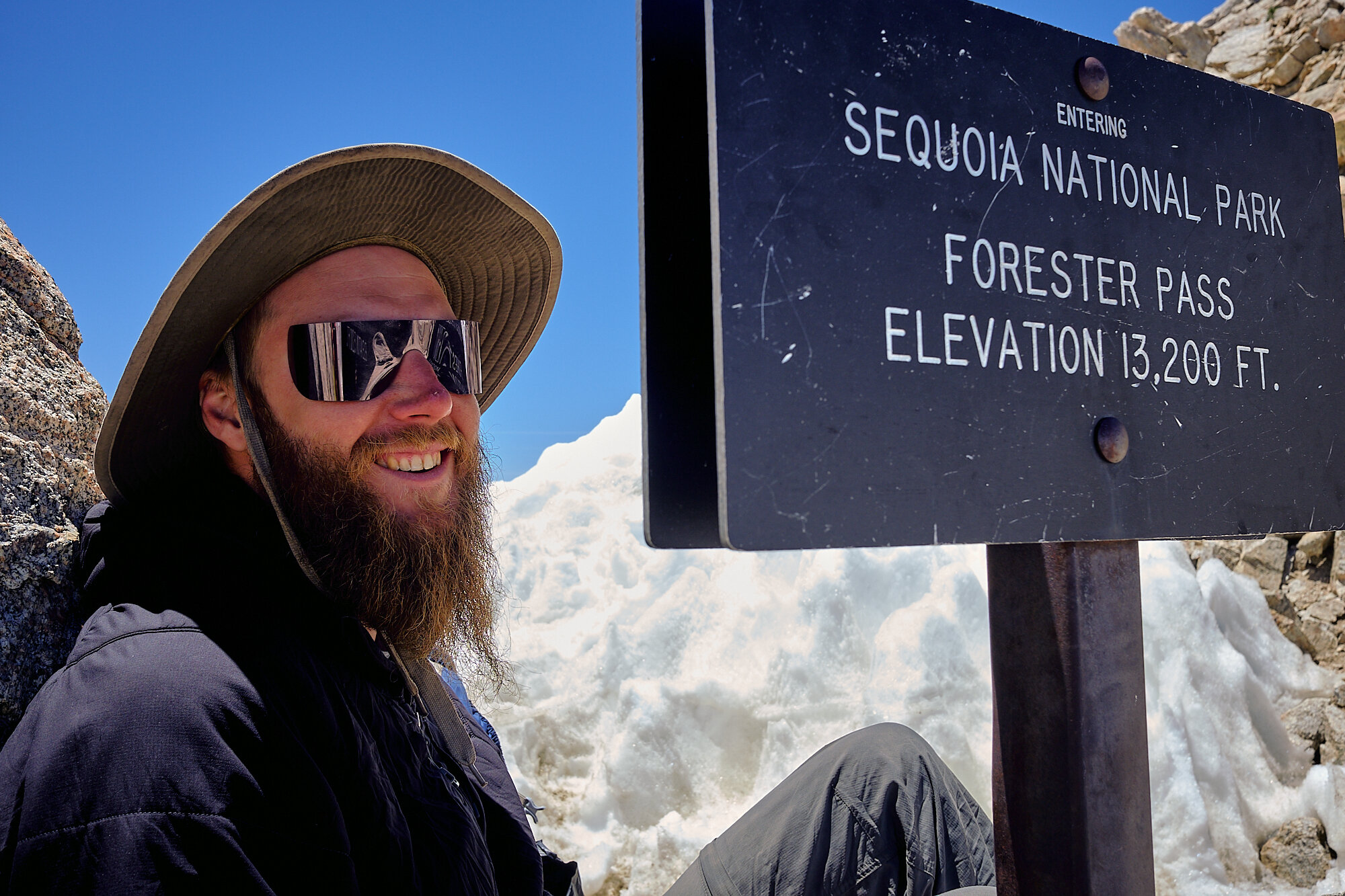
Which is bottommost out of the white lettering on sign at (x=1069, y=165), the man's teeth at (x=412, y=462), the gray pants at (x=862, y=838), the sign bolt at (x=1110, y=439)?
the gray pants at (x=862, y=838)

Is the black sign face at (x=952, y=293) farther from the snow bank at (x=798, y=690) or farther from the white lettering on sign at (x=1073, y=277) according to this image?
the snow bank at (x=798, y=690)

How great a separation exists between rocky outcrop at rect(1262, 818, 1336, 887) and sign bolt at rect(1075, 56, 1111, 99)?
3550mm

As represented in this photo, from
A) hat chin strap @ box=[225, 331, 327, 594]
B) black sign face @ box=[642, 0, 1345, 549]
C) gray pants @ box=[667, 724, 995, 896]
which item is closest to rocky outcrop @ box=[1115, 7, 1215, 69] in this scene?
black sign face @ box=[642, 0, 1345, 549]

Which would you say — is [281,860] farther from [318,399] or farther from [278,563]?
[318,399]

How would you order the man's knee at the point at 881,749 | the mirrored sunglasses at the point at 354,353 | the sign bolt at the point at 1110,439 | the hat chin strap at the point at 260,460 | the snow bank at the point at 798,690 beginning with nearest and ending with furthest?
the sign bolt at the point at 1110,439, the hat chin strap at the point at 260,460, the mirrored sunglasses at the point at 354,353, the man's knee at the point at 881,749, the snow bank at the point at 798,690

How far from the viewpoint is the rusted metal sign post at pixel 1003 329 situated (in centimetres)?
94

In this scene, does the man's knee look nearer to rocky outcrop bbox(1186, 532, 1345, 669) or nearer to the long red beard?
the long red beard

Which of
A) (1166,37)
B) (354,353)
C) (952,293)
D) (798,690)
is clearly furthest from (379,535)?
(1166,37)

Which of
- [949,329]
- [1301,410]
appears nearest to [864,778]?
[1301,410]

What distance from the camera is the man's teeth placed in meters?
1.74

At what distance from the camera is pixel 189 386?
67.1 inches

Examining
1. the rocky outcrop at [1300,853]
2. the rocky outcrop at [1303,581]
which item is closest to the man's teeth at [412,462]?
the rocky outcrop at [1300,853]

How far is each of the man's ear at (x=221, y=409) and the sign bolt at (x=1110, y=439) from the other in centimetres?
167

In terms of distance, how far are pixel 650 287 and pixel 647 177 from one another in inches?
5.8
